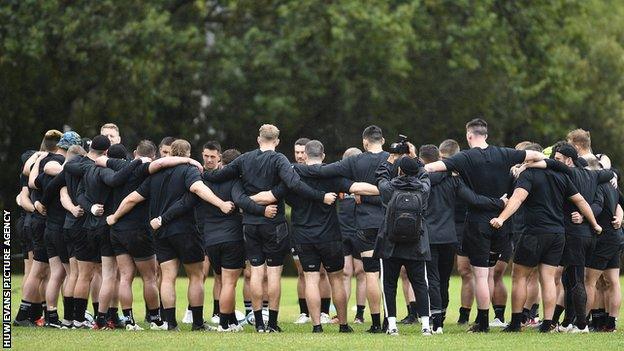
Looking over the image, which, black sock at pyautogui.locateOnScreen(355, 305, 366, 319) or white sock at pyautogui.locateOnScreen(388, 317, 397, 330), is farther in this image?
→ black sock at pyautogui.locateOnScreen(355, 305, 366, 319)

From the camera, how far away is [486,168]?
664 inches

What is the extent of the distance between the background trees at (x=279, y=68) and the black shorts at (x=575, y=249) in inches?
889

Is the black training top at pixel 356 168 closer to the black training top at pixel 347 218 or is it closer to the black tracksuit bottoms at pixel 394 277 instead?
the black tracksuit bottoms at pixel 394 277

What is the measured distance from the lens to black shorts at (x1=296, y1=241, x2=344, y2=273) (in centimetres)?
1680

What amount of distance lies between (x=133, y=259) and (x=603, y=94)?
36279 millimetres

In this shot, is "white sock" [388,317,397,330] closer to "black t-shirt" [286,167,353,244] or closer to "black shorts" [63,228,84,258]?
"black t-shirt" [286,167,353,244]

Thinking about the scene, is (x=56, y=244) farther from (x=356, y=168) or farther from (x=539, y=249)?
(x=539, y=249)

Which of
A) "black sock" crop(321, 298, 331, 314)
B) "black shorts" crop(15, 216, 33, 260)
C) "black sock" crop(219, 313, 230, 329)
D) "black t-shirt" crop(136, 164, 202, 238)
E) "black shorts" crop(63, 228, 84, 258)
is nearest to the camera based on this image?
"black t-shirt" crop(136, 164, 202, 238)

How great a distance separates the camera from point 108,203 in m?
17.7

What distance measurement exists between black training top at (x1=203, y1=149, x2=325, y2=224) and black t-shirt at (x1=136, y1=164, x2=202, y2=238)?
39 cm

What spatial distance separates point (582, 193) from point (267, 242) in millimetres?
3863

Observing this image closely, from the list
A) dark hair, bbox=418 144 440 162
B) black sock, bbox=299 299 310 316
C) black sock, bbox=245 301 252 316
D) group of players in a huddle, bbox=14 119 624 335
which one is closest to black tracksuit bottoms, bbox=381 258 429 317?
group of players in a huddle, bbox=14 119 624 335

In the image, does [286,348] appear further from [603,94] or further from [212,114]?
[603,94]

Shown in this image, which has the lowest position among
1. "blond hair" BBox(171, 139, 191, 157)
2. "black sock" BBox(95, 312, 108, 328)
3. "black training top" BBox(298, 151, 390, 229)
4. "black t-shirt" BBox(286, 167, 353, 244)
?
"black sock" BBox(95, 312, 108, 328)
